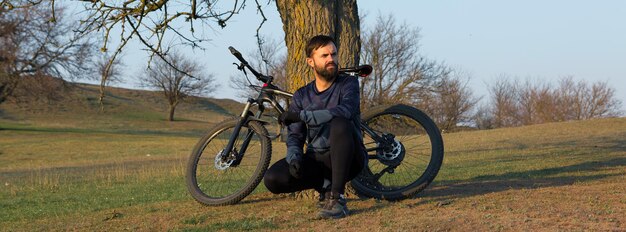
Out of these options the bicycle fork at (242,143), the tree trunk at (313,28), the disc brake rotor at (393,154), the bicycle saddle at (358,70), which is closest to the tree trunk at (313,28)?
the tree trunk at (313,28)

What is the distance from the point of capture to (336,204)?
479 cm

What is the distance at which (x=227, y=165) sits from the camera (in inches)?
227

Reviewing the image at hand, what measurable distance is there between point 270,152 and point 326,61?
1.01 m

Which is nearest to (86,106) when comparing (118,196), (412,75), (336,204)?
(412,75)

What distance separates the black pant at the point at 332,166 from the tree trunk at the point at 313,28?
61.7 inches

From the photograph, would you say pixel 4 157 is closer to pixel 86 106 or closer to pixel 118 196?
pixel 118 196

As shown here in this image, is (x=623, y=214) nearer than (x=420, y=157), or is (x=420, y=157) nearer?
(x=623, y=214)

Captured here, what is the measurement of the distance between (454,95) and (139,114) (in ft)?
119

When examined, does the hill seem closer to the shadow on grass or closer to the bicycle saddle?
the shadow on grass

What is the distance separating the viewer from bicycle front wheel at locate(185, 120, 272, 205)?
5621 millimetres

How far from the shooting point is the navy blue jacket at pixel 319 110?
4906 millimetres

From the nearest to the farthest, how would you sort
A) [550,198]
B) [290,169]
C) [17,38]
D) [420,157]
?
1. [290,169]
2. [550,198]
3. [420,157]
4. [17,38]

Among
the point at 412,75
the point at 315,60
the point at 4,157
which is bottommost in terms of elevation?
the point at 4,157

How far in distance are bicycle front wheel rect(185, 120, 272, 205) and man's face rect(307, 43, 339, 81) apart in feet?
2.93
